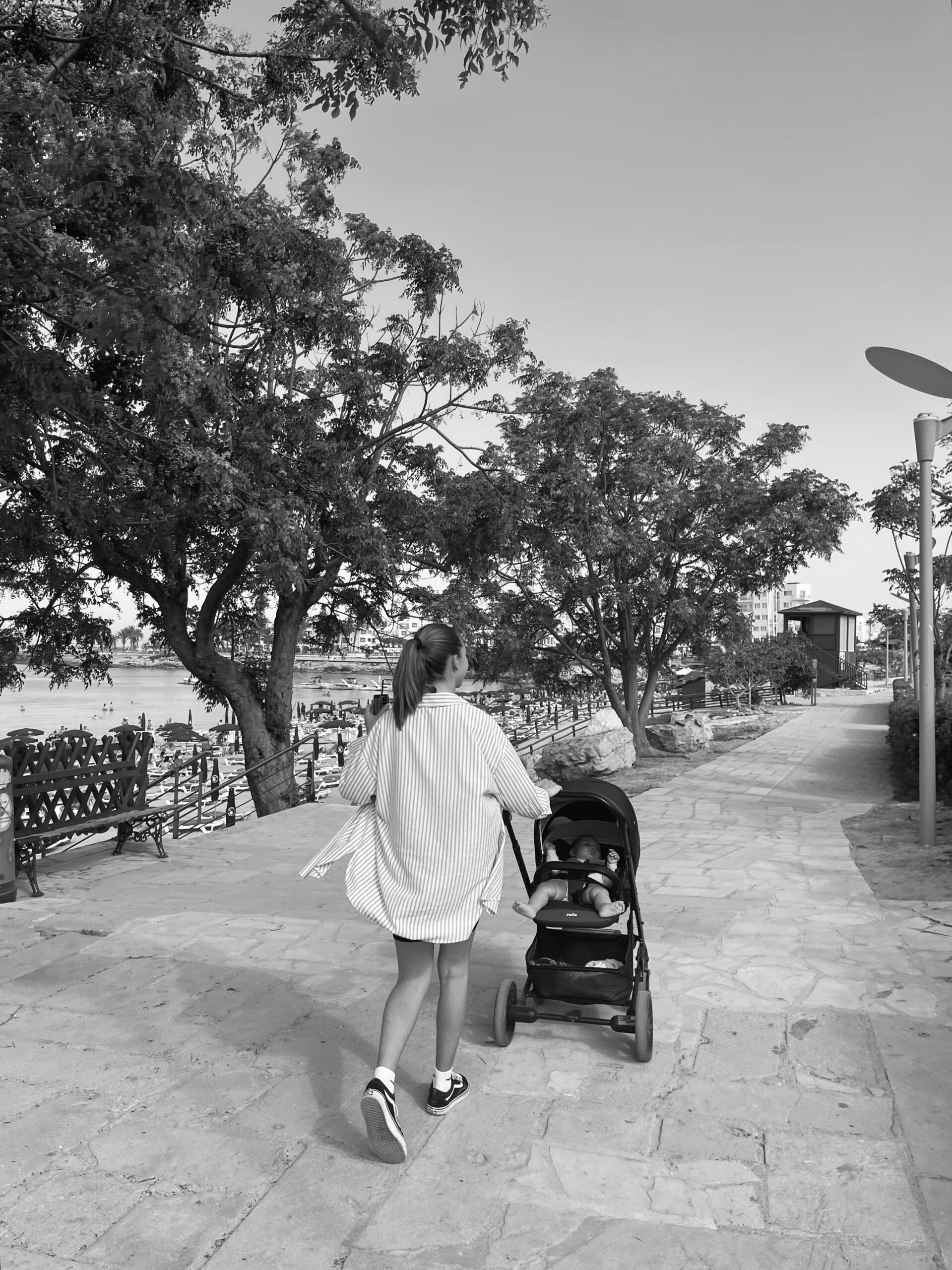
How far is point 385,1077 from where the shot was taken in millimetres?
2830

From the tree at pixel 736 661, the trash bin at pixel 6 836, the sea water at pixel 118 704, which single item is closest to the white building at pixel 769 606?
the tree at pixel 736 661

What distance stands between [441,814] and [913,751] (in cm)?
964

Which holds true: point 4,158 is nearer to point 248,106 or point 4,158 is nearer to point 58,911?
point 248,106

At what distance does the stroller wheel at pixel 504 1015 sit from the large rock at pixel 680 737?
14.1 m

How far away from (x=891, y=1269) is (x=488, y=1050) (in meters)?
1.67

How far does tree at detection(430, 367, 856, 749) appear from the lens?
45.8 ft

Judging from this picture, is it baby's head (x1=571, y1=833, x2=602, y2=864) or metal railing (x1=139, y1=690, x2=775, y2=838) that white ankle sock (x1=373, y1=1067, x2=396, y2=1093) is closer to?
baby's head (x1=571, y1=833, x2=602, y2=864)

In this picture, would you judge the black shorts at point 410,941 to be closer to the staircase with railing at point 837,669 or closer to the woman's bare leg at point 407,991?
the woman's bare leg at point 407,991

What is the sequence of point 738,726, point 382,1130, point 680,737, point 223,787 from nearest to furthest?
point 382,1130
point 223,787
point 680,737
point 738,726

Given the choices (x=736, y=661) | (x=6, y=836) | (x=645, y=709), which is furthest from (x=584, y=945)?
(x=645, y=709)

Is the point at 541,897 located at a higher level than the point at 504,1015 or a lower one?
higher

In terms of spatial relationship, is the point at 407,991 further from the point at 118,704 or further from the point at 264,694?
the point at 118,704

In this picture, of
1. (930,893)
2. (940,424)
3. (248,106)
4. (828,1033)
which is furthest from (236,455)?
(828,1033)

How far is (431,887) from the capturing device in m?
2.97
